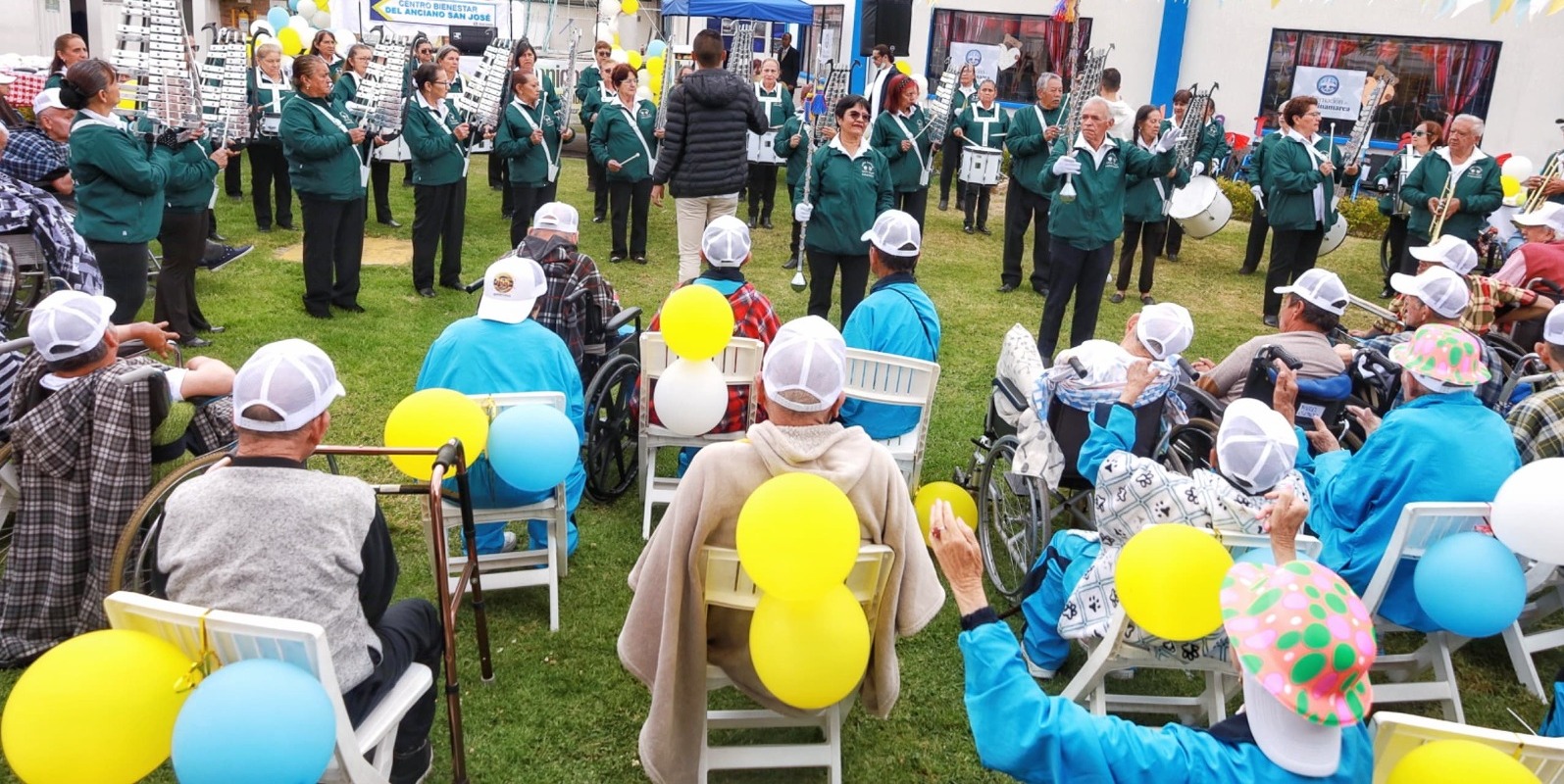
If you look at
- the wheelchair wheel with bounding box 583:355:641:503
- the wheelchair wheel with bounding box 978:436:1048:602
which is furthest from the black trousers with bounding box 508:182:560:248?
the wheelchair wheel with bounding box 978:436:1048:602

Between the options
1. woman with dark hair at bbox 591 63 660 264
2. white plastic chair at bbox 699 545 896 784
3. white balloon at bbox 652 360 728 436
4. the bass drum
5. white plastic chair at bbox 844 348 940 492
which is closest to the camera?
white plastic chair at bbox 699 545 896 784

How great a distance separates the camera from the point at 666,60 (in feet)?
37.5

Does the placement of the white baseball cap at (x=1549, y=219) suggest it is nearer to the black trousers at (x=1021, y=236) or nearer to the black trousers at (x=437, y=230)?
the black trousers at (x=1021, y=236)

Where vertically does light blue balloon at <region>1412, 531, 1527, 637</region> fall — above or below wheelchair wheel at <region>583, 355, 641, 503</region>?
above

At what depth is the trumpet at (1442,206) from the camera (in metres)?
8.66

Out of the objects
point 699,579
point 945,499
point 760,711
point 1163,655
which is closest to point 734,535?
point 699,579

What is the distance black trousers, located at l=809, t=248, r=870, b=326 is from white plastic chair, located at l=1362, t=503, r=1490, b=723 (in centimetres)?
416

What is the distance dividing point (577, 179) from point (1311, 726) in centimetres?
1350

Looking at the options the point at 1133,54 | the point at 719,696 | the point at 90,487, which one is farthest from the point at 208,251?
the point at 1133,54

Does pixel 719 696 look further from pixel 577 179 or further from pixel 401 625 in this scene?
pixel 577 179

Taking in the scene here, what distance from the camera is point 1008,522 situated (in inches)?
193

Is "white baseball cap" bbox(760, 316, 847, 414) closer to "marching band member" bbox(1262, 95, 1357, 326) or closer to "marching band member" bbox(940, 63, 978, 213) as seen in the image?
"marching band member" bbox(1262, 95, 1357, 326)

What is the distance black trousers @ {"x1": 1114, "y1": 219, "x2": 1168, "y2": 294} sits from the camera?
955cm

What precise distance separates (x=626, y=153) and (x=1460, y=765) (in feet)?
28.9
